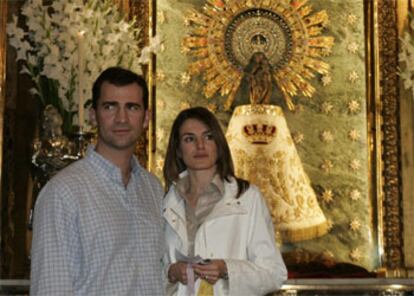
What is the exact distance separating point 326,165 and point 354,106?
48 centimetres

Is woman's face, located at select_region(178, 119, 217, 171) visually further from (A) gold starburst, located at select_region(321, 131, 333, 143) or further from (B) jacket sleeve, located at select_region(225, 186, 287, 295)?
(A) gold starburst, located at select_region(321, 131, 333, 143)

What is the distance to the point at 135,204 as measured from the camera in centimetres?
240

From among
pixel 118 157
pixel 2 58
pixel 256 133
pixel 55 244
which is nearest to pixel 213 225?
pixel 118 157

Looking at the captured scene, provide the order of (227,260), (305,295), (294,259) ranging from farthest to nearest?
(294,259) → (305,295) → (227,260)

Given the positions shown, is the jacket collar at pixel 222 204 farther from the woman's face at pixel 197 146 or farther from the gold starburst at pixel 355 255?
the gold starburst at pixel 355 255

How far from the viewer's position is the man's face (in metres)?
2.43

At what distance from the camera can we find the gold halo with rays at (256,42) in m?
5.69

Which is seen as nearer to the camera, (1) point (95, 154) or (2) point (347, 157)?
(1) point (95, 154)

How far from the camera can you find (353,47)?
5.75 m

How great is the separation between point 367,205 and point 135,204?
3.44 meters

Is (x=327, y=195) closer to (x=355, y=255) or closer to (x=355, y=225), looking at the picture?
(x=355, y=225)

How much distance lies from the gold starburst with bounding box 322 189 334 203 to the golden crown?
1.82ft

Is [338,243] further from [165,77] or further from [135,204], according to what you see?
[135,204]

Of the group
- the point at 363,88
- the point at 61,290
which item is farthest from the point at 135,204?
the point at 363,88
